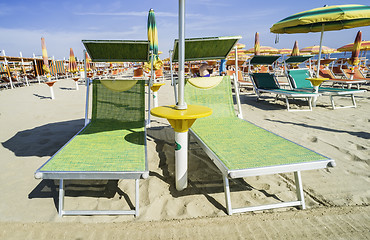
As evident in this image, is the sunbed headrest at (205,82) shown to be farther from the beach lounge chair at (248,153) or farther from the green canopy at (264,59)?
the green canopy at (264,59)

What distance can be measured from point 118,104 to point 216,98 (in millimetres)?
1614

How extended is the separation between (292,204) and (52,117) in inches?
202

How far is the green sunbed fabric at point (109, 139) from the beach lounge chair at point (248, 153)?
71 cm

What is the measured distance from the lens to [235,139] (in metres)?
2.23

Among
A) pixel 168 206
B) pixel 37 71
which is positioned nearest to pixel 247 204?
pixel 168 206

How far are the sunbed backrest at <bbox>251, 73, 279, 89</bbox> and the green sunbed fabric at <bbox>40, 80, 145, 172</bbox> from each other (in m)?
4.42

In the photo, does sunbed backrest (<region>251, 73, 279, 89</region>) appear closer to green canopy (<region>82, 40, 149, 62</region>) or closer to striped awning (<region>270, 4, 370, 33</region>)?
striped awning (<region>270, 4, 370, 33</region>)

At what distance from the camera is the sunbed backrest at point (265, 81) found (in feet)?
20.9

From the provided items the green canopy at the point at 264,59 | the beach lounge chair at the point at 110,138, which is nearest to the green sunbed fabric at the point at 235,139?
the beach lounge chair at the point at 110,138

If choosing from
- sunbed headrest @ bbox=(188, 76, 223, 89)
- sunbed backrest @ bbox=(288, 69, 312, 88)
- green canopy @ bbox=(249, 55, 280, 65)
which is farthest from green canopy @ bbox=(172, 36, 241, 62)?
green canopy @ bbox=(249, 55, 280, 65)

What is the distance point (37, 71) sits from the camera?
509 inches

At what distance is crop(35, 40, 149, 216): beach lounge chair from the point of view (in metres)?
1.59

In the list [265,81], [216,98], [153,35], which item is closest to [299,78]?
[265,81]

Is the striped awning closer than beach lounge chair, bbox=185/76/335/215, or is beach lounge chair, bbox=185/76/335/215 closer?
beach lounge chair, bbox=185/76/335/215
